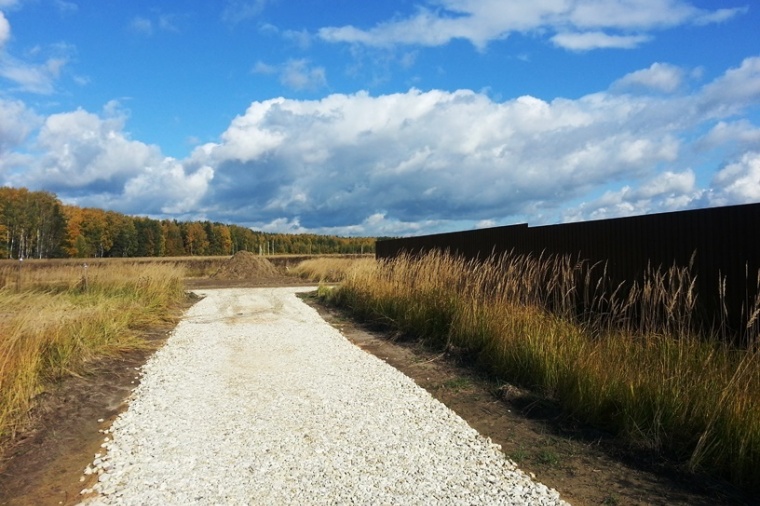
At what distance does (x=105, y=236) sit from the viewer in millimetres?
93125

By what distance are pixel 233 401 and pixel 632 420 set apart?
408 cm

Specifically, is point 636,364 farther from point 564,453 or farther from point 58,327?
point 58,327

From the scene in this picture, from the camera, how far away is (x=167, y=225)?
114m

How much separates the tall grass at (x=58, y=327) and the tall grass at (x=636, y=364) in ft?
17.9

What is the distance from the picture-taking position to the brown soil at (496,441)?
3.66 m

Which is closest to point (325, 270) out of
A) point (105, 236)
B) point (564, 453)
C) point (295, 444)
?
point (295, 444)

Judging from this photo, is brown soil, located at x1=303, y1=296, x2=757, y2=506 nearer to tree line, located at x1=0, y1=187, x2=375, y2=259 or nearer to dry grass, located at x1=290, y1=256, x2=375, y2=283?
dry grass, located at x1=290, y1=256, x2=375, y2=283

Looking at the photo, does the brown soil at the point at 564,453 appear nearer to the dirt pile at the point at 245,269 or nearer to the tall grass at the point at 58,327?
the tall grass at the point at 58,327

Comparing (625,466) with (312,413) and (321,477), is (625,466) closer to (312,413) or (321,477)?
(321,477)

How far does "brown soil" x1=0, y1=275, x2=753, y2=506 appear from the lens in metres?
3.66

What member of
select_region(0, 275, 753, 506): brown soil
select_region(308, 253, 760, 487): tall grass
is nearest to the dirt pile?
select_region(308, 253, 760, 487): tall grass

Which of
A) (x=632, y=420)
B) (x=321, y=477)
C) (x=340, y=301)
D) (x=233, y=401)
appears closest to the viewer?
(x=321, y=477)

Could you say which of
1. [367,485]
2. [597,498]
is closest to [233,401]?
[367,485]

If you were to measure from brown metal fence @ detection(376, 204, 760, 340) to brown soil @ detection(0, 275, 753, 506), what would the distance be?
5.48ft
